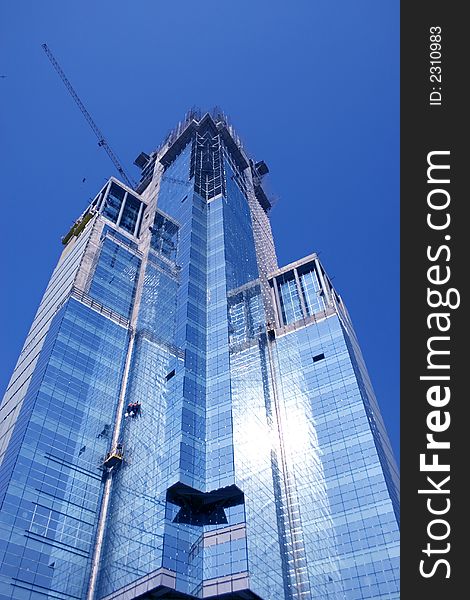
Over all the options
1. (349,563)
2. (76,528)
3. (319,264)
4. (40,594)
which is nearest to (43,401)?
(76,528)

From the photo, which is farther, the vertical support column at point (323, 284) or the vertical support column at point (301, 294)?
the vertical support column at point (301, 294)

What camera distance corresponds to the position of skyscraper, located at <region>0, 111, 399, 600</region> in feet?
190

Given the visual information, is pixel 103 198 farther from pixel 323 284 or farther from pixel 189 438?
pixel 189 438

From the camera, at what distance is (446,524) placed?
18062 millimetres

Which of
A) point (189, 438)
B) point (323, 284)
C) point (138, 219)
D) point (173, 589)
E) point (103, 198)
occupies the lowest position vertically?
point (173, 589)

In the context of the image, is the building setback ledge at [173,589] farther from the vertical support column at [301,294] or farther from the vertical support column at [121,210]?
the vertical support column at [121,210]

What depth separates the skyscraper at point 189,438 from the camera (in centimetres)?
5794

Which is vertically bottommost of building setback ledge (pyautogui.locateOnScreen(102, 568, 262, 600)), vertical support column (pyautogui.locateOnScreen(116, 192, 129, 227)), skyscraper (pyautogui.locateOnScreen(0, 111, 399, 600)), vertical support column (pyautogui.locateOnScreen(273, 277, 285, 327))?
building setback ledge (pyautogui.locateOnScreen(102, 568, 262, 600))

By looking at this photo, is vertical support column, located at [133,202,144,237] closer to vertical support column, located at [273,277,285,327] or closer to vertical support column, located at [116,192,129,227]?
vertical support column, located at [116,192,129,227]

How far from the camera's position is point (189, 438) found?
223 ft

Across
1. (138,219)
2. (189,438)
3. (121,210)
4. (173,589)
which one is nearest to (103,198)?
(121,210)

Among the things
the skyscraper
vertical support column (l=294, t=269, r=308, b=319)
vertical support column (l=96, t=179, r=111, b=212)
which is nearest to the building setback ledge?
the skyscraper

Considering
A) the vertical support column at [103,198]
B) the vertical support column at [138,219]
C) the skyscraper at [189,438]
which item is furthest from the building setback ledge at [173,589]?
the vertical support column at [103,198]

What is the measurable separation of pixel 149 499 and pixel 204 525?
707cm
